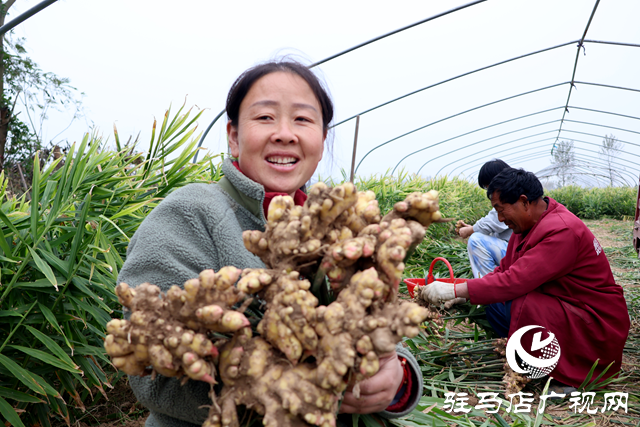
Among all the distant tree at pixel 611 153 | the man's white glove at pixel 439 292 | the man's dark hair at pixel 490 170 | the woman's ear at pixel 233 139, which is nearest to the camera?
the woman's ear at pixel 233 139

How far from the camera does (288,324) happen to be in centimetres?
62

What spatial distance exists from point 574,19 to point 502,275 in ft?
21.9

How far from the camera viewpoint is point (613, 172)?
19922 millimetres

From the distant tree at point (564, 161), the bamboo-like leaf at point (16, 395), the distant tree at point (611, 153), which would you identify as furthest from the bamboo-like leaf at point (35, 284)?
the distant tree at point (564, 161)

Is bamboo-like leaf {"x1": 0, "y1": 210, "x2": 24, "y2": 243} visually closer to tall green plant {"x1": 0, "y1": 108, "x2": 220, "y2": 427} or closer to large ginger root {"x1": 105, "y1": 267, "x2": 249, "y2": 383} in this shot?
tall green plant {"x1": 0, "y1": 108, "x2": 220, "y2": 427}

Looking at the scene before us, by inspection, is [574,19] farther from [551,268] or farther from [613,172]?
[613,172]

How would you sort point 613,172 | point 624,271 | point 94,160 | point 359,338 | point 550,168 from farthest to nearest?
point 550,168
point 613,172
point 624,271
point 94,160
point 359,338

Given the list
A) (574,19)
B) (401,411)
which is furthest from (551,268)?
(574,19)

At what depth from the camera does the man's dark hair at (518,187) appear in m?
2.52

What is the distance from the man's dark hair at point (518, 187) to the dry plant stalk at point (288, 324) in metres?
2.10

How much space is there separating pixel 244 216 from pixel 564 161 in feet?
78.3

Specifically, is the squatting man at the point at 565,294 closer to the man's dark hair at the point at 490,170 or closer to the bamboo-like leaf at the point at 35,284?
the man's dark hair at the point at 490,170

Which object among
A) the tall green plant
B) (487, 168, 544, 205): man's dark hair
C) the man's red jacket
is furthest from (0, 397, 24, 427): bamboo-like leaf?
(487, 168, 544, 205): man's dark hair

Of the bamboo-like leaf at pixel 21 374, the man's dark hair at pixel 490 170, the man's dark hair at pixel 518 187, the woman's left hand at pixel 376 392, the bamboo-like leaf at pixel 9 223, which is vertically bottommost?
the bamboo-like leaf at pixel 21 374
